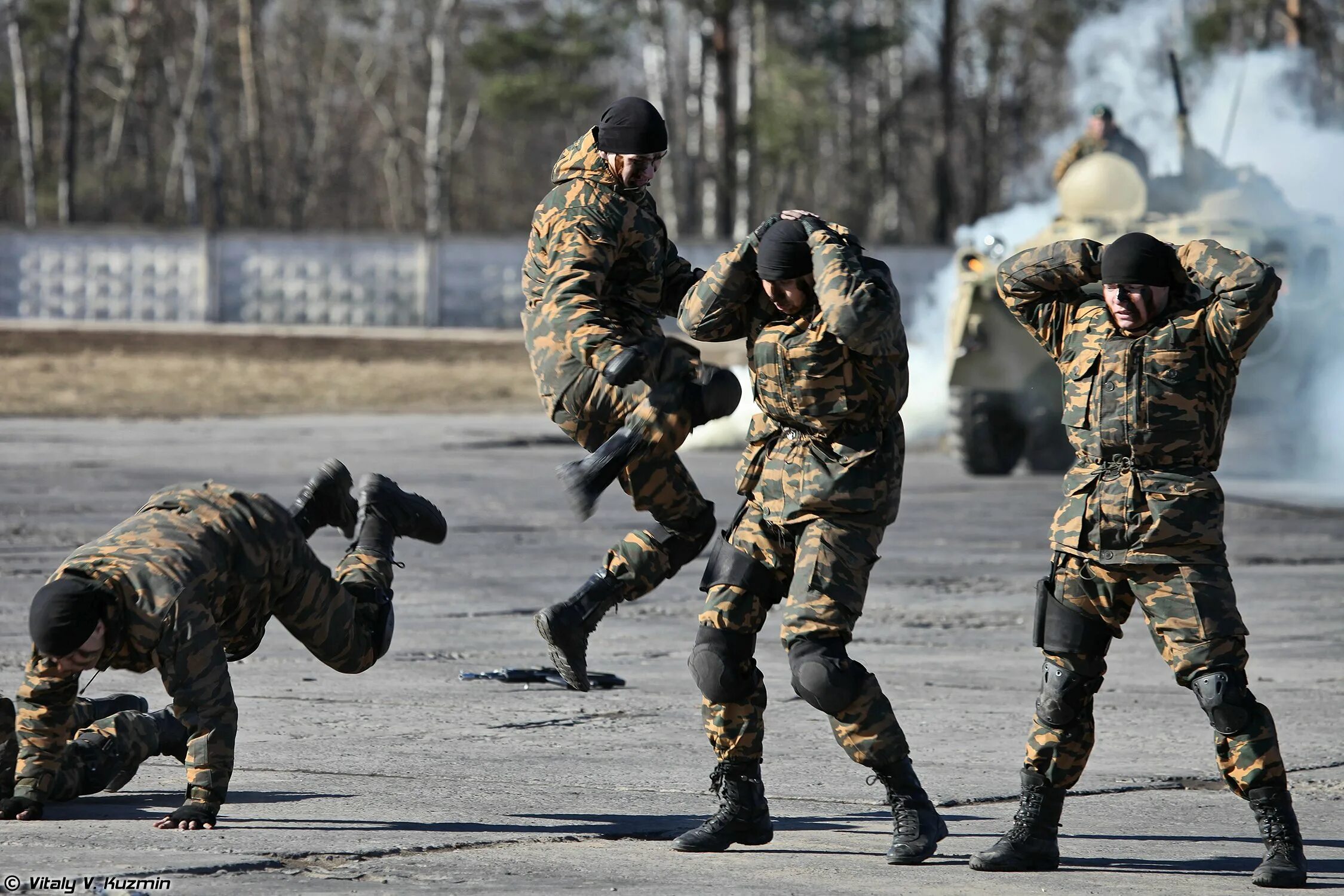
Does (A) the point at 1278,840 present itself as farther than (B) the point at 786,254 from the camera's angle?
No

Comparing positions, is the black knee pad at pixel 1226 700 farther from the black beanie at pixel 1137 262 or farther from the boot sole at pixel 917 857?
the black beanie at pixel 1137 262

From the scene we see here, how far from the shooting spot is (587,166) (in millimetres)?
6566

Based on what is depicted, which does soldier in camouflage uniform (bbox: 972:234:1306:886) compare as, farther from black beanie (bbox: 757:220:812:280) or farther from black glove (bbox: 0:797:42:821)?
black glove (bbox: 0:797:42:821)

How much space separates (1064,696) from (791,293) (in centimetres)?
132

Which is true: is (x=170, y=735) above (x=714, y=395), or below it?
below

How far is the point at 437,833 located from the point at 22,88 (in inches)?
1938

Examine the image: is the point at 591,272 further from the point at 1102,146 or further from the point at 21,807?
the point at 1102,146

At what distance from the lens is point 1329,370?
56.3ft

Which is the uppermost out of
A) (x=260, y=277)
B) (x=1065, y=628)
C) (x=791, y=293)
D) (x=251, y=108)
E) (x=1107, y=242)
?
(x=791, y=293)

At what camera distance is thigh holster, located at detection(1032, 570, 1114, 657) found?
5508 mm

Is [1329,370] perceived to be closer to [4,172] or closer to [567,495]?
[567,495]

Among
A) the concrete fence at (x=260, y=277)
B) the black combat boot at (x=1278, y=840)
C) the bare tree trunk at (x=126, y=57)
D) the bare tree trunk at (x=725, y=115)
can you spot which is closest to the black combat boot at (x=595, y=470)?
the black combat boot at (x=1278, y=840)

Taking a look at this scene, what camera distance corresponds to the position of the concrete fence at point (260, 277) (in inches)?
1463

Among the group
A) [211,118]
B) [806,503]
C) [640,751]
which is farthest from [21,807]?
[211,118]
